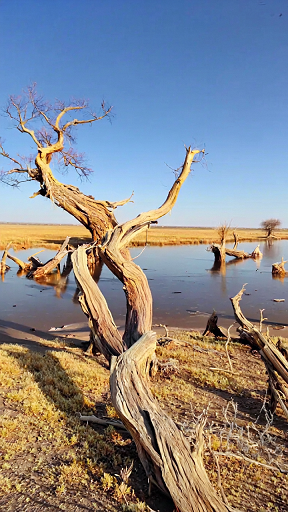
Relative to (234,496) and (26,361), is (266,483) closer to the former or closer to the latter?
(234,496)

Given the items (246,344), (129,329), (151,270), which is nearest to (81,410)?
(129,329)

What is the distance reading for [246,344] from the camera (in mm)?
8742

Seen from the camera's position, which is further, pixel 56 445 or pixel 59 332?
pixel 59 332

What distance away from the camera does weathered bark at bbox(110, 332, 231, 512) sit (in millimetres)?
2582

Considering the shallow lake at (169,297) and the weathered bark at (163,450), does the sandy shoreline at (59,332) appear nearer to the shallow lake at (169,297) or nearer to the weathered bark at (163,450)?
the shallow lake at (169,297)

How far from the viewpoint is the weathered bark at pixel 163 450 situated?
2.58 meters

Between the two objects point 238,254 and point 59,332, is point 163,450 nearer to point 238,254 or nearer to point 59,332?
point 59,332

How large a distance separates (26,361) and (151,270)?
18.5m

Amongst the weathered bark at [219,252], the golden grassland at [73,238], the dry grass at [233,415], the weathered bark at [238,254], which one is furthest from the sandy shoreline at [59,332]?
the weathered bark at [238,254]

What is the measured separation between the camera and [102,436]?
3697mm

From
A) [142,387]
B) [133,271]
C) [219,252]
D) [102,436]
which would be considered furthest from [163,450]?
[219,252]

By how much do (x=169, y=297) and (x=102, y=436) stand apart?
1208 cm

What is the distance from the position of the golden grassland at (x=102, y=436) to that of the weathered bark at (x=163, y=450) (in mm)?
190

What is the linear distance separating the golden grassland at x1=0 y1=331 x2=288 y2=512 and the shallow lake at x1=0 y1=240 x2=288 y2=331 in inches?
212
